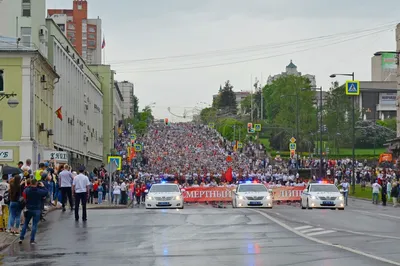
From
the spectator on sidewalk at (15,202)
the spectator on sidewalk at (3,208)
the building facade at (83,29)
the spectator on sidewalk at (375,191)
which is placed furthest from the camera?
the building facade at (83,29)

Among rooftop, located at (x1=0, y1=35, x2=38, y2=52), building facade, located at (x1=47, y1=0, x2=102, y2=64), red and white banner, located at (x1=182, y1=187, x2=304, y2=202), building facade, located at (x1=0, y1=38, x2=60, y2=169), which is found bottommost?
red and white banner, located at (x1=182, y1=187, x2=304, y2=202)

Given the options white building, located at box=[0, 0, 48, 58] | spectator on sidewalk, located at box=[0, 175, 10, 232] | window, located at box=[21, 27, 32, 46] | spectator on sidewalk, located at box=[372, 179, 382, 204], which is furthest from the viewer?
white building, located at box=[0, 0, 48, 58]

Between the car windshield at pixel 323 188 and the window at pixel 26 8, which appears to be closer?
the car windshield at pixel 323 188

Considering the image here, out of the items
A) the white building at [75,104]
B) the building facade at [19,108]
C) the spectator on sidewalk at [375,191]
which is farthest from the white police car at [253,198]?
the white building at [75,104]

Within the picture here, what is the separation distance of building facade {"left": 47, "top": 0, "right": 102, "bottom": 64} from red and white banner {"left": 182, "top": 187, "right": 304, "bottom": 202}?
114m

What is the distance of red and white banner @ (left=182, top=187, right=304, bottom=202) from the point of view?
175 ft

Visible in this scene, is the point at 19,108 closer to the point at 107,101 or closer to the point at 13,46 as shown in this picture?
the point at 13,46

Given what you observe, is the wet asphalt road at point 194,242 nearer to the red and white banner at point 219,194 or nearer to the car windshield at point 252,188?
the car windshield at point 252,188

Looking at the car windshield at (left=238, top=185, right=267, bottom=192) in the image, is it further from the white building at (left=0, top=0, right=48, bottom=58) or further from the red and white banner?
the white building at (left=0, top=0, right=48, bottom=58)

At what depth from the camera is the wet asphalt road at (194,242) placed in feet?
53.6

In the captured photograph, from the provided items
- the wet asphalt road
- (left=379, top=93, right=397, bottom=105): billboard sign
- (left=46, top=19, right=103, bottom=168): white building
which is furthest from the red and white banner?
(left=379, top=93, right=397, bottom=105): billboard sign

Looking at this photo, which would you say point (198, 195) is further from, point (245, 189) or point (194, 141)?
point (194, 141)

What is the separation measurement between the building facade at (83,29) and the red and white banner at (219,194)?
113631 millimetres

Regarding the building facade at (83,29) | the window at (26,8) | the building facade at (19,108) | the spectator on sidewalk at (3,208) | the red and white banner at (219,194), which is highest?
the building facade at (83,29)
